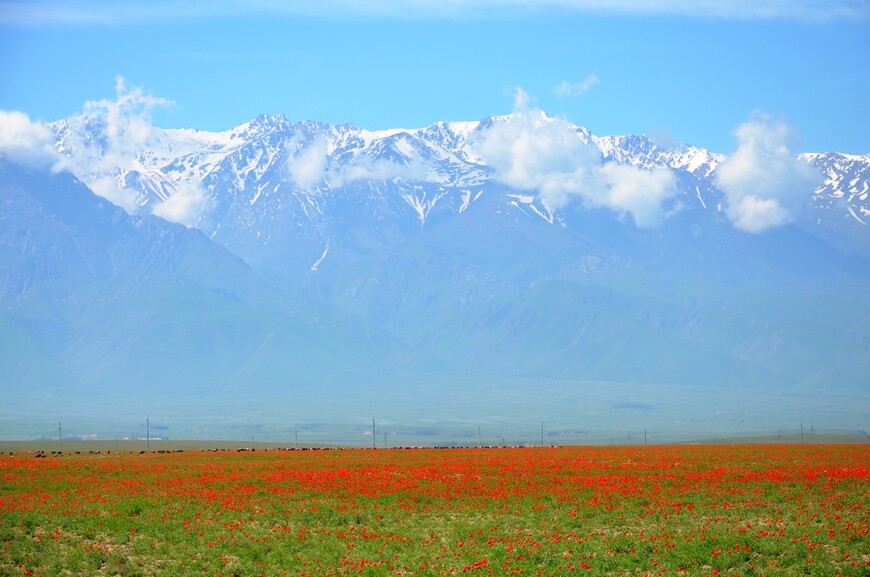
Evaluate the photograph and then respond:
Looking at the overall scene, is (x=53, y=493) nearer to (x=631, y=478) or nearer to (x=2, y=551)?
(x=2, y=551)

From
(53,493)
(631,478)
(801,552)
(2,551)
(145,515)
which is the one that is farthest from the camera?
(631,478)

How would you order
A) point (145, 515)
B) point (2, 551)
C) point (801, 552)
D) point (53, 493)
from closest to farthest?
1. point (801, 552)
2. point (2, 551)
3. point (145, 515)
4. point (53, 493)

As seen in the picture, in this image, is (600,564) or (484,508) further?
(484,508)

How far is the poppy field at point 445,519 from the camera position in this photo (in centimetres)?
3675

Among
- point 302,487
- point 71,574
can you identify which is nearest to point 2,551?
point 71,574

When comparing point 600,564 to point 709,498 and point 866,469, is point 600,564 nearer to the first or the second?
point 709,498

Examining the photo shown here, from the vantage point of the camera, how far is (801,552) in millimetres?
35969

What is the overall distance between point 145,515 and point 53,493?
25.1 ft

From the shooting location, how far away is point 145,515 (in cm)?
4519

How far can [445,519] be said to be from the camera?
44.8 m


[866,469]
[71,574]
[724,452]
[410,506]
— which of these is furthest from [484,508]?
[724,452]

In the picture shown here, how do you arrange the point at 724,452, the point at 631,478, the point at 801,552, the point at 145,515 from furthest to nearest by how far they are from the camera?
the point at 724,452 < the point at 631,478 < the point at 145,515 < the point at 801,552

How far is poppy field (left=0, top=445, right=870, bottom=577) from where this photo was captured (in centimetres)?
3675

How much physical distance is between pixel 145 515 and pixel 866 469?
113 feet
